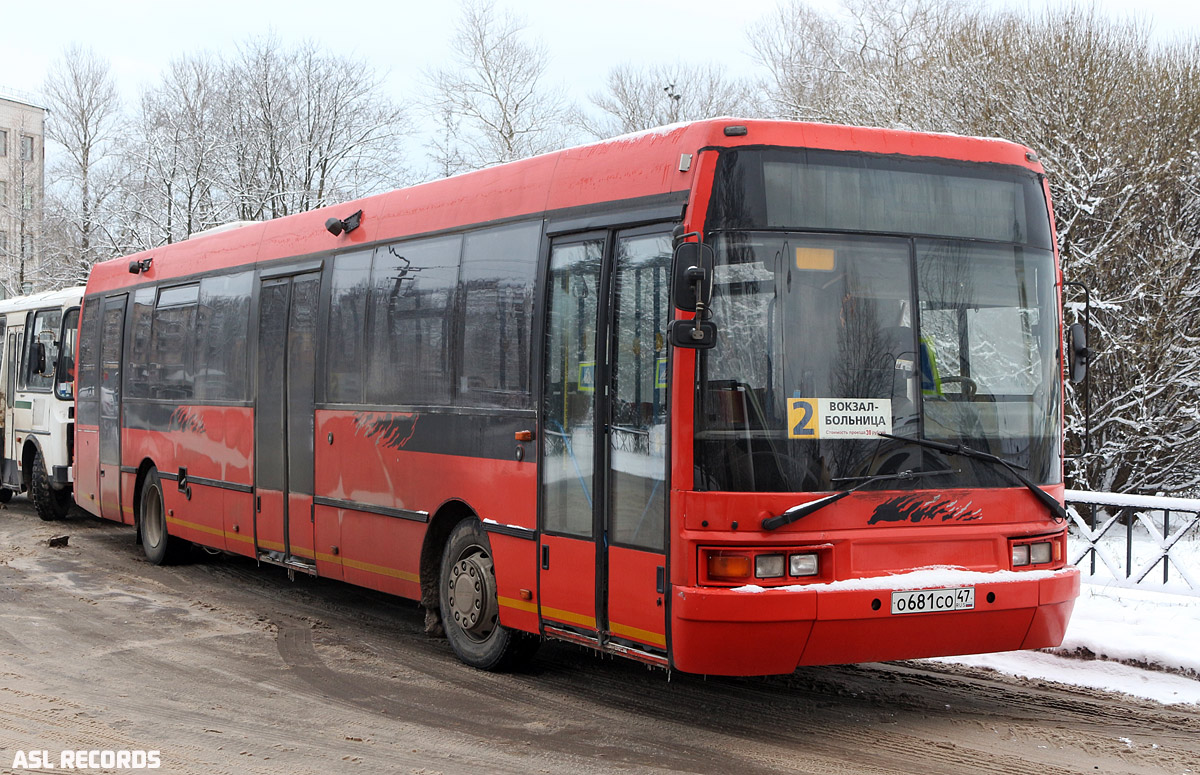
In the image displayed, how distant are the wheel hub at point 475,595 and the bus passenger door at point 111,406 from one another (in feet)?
23.3

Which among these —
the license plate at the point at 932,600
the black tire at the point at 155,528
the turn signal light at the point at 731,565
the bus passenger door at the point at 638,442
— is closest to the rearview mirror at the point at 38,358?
the black tire at the point at 155,528

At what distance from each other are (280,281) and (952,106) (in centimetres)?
1369

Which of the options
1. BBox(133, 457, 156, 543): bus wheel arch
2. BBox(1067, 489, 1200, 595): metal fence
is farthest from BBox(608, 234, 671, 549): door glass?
BBox(133, 457, 156, 543): bus wheel arch

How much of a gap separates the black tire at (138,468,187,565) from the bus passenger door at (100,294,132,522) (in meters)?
0.44

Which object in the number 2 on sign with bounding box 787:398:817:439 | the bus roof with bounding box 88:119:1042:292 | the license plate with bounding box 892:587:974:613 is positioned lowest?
the license plate with bounding box 892:587:974:613

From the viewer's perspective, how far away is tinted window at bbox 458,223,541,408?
26.0 ft

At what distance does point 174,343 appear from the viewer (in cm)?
1318

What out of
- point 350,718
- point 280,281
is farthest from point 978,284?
point 280,281

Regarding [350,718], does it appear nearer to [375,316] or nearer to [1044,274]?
[375,316]

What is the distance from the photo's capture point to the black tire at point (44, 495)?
695 inches

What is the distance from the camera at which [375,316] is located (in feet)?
31.5

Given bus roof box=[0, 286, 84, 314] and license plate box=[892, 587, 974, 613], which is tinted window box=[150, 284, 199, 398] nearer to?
bus roof box=[0, 286, 84, 314]

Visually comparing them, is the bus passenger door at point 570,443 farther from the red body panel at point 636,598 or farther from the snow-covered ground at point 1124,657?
the snow-covered ground at point 1124,657

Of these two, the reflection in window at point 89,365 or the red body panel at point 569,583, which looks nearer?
the red body panel at point 569,583
